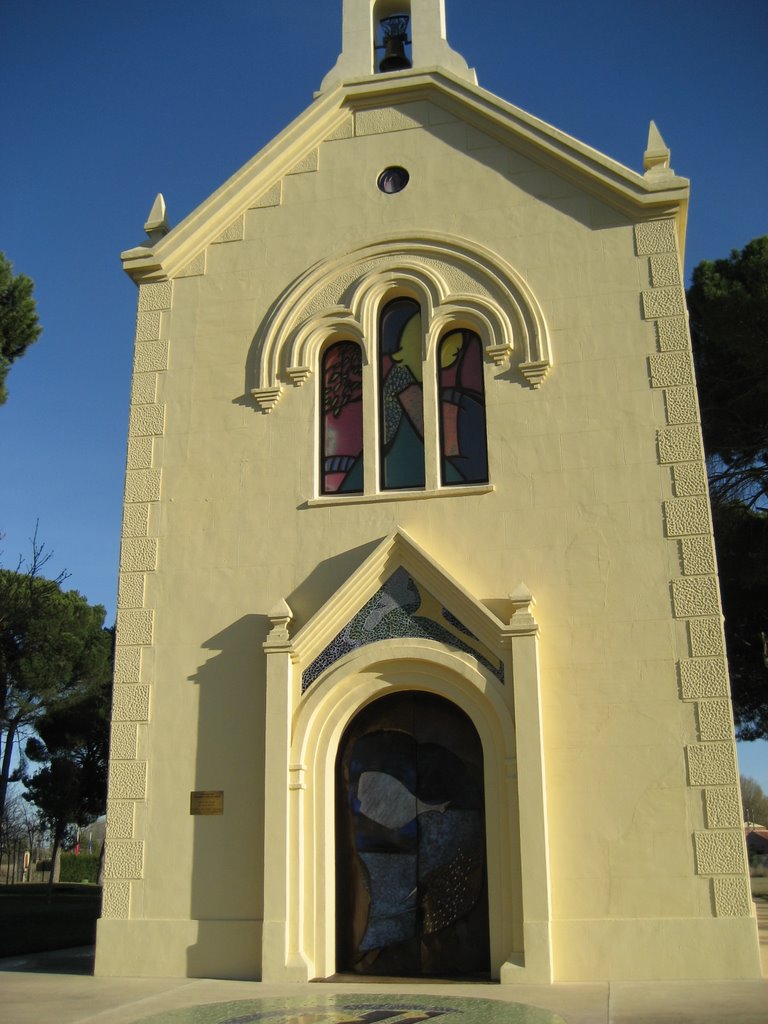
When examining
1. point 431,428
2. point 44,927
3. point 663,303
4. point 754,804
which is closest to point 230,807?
point 431,428

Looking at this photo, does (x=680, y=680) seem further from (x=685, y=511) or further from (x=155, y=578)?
(x=155, y=578)

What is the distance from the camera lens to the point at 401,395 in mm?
12852

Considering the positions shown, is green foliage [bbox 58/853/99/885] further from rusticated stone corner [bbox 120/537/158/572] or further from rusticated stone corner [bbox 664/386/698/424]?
rusticated stone corner [bbox 664/386/698/424]

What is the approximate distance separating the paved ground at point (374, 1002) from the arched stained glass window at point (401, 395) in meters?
5.51

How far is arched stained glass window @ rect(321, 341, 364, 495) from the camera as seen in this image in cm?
1268

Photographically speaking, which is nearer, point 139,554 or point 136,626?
point 136,626

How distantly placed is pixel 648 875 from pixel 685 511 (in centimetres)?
374

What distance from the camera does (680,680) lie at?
35.5 ft

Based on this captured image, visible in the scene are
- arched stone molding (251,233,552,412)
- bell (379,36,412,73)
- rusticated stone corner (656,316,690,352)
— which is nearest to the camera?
rusticated stone corner (656,316,690,352)

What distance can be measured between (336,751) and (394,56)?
9.85 metres

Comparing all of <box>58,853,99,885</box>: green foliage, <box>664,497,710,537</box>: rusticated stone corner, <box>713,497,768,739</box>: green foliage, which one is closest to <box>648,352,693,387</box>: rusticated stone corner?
<box>664,497,710,537</box>: rusticated stone corner

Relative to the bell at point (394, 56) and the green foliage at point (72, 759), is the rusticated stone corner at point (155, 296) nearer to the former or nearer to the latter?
the bell at point (394, 56)

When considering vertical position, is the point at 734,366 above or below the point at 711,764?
above

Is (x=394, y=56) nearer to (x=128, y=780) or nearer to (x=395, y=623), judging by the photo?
(x=395, y=623)
